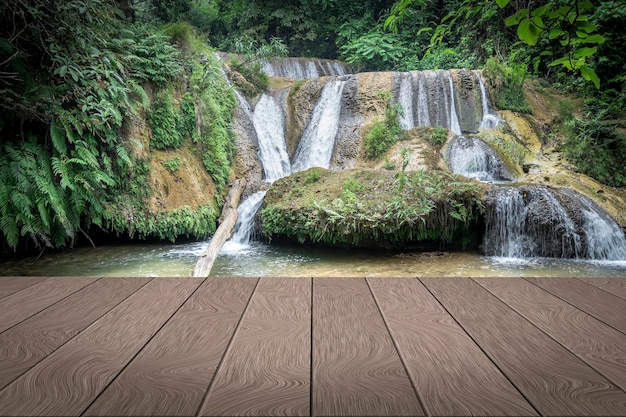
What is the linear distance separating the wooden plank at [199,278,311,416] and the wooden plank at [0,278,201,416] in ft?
0.91

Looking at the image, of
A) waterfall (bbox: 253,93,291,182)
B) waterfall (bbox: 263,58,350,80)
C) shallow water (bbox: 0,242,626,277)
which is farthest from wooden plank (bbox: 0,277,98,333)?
waterfall (bbox: 263,58,350,80)

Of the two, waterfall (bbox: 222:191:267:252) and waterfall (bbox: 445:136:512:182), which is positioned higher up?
waterfall (bbox: 445:136:512:182)

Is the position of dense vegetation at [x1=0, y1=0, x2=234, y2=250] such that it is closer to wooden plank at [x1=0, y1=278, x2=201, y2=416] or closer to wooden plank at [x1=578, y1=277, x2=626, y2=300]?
wooden plank at [x1=0, y1=278, x2=201, y2=416]

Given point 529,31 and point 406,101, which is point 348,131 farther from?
point 529,31

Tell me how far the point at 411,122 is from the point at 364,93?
4.29 feet

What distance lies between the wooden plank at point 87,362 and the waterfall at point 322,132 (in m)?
7.53

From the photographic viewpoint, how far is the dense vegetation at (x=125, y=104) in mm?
4422

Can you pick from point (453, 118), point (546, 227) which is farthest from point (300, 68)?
point (546, 227)

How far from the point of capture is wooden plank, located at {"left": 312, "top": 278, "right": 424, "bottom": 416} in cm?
85

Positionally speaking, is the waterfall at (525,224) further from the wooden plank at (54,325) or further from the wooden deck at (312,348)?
the wooden plank at (54,325)

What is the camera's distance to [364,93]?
949cm

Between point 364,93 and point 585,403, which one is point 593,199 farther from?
point 585,403

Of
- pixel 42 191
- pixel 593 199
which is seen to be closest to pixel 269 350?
pixel 42 191

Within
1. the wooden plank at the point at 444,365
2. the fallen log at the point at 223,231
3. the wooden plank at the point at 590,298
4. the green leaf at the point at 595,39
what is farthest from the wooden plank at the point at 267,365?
the fallen log at the point at 223,231
